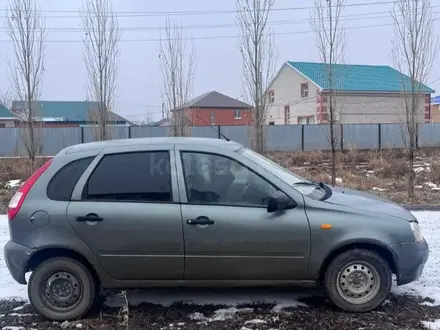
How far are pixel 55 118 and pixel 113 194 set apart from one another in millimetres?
54419

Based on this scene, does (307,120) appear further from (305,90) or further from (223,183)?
(223,183)

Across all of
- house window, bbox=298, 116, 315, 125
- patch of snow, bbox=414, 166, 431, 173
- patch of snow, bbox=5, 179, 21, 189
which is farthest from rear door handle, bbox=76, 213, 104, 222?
house window, bbox=298, 116, 315, 125

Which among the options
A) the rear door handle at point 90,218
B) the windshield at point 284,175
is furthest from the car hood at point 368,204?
the rear door handle at point 90,218

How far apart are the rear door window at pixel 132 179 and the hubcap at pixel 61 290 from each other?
799 mm

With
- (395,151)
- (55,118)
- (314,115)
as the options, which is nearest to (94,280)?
(395,151)

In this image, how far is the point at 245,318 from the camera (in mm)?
4172

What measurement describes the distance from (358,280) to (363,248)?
310mm

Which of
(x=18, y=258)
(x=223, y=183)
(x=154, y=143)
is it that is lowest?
(x=18, y=258)

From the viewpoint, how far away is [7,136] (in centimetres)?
2806

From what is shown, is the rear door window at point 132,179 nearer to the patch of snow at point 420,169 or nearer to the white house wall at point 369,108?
the patch of snow at point 420,169

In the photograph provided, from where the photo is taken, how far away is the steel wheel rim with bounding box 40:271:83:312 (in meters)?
4.22

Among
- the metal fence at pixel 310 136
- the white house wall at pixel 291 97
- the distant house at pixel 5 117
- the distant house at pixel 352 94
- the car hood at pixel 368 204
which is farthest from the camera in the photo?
the distant house at pixel 5 117

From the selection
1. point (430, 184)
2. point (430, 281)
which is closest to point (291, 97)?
point (430, 184)

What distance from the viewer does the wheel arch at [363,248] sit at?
4.19m
